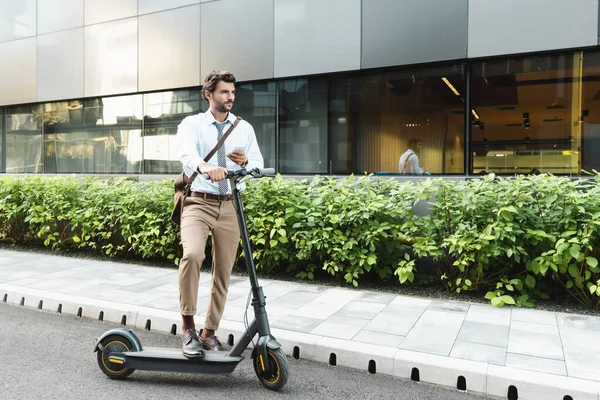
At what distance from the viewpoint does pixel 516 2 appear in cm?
726

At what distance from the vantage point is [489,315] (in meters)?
5.01

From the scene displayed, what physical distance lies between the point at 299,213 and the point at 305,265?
82 cm

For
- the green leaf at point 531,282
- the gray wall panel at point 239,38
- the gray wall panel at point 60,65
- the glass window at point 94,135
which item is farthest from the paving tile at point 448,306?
the gray wall panel at point 60,65

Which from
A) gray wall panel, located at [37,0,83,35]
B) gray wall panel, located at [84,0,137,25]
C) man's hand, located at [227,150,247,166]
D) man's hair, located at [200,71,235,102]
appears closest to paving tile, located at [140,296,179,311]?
man's hand, located at [227,150,247,166]

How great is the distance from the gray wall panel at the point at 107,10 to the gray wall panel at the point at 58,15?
0.87ft

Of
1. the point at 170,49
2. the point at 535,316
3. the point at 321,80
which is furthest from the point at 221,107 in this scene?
the point at 170,49

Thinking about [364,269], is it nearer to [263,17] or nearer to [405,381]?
[405,381]

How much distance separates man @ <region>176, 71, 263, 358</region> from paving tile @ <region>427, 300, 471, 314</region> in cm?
252

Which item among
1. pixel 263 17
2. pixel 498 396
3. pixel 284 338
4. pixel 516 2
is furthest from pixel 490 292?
pixel 263 17

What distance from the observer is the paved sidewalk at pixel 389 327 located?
11.6 ft

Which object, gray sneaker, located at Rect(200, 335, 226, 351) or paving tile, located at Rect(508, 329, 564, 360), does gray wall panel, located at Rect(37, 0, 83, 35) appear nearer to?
gray sneaker, located at Rect(200, 335, 226, 351)

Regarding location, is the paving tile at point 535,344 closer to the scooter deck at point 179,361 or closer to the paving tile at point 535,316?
the paving tile at point 535,316

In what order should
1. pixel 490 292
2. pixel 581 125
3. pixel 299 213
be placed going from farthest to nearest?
1. pixel 581 125
2. pixel 299 213
3. pixel 490 292

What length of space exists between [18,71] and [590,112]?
499 inches
